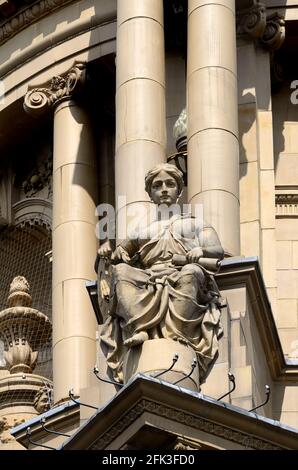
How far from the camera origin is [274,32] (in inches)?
1640

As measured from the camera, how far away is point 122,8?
130 feet

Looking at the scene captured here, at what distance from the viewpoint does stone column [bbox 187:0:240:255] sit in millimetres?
36500

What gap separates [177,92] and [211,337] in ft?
27.5

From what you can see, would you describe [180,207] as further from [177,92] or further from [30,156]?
[30,156]

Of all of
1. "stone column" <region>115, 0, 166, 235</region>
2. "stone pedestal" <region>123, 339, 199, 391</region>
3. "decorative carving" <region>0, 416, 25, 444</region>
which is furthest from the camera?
"decorative carving" <region>0, 416, 25, 444</region>

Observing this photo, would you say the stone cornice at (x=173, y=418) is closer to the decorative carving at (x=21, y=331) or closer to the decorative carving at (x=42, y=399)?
the decorative carving at (x=42, y=399)

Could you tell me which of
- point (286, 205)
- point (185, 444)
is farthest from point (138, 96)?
point (185, 444)

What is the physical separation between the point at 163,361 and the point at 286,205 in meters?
9.39

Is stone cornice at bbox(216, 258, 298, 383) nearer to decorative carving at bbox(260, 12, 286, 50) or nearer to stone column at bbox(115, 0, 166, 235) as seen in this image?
stone column at bbox(115, 0, 166, 235)

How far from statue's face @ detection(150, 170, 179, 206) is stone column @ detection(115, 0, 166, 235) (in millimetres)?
2102

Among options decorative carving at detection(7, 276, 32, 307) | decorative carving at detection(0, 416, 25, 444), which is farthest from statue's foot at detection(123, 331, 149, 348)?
decorative carving at detection(7, 276, 32, 307)

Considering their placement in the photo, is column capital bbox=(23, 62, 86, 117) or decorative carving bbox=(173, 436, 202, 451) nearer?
decorative carving bbox=(173, 436, 202, 451)

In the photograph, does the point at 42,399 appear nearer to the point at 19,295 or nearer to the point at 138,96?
the point at 19,295

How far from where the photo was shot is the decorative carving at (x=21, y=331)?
4194 centimetres
